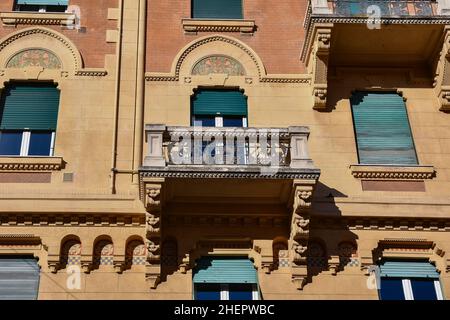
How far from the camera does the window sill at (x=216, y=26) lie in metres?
16.1

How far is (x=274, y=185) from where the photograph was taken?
13102 millimetres

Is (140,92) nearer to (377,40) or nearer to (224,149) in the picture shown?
(224,149)

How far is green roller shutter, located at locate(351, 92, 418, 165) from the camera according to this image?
14.6 m

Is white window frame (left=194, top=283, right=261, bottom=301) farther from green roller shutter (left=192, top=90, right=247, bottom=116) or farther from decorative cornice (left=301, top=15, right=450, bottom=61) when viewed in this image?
decorative cornice (left=301, top=15, right=450, bottom=61)

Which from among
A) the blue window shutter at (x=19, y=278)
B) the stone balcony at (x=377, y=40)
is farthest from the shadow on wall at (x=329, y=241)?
the blue window shutter at (x=19, y=278)

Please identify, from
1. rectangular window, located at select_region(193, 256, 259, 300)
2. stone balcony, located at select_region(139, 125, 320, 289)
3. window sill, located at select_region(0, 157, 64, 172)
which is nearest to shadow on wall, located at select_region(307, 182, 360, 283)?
stone balcony, located at select_region(139, 125, 320, 289)

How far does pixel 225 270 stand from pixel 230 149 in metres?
2.24

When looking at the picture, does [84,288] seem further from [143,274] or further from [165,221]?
[165,221]
